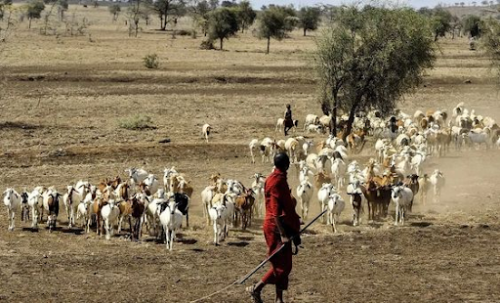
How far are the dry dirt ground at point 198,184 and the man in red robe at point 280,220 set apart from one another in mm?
2189

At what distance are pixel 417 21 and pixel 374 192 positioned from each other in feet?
40.2

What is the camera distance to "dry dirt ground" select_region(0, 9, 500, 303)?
504 inches

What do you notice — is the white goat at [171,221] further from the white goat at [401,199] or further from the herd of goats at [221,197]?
the white goat at [401,199]

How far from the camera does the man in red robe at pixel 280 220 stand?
9781 millimetres

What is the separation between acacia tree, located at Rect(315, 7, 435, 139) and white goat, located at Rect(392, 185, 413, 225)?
10630mm

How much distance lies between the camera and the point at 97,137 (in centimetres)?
2916

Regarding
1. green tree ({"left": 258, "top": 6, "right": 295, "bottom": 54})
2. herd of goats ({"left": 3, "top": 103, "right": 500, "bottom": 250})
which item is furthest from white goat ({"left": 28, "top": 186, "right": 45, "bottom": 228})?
green tree ({"left": 258, "top": 6, "right": 295, "bottom": 54})

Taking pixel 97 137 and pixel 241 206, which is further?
pixel 97 137

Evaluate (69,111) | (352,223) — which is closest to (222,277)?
(352,223)

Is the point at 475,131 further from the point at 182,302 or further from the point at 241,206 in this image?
the point at 182,302

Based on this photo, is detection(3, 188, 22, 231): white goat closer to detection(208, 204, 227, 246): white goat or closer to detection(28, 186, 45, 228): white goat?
detection(28, 186, 45, 228): white goat

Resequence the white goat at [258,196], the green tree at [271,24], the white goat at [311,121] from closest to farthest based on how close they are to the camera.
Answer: the white goat at [258,196] → the white goat at [311,121] → the green tree at [271,24]

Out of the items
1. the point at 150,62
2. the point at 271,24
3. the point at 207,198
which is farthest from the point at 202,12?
the point at 207,198

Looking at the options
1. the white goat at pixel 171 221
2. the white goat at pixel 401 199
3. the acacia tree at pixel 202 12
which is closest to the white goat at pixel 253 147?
the white goat at pixel 401 199
